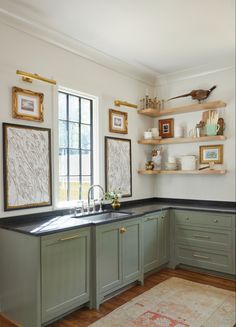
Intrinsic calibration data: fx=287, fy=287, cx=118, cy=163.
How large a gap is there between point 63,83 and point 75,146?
0.77 meters

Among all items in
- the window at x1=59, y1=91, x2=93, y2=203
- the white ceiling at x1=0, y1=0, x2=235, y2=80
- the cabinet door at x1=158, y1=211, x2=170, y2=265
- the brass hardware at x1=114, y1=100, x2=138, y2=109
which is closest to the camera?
the white ceiling at x1=0, y1=0, x2=235, y2=80

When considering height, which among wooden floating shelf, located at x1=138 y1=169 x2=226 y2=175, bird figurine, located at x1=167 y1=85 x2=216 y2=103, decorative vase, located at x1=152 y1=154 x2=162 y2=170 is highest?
bird figurine, located at x1=167 y1=85 x2=216 y2=103

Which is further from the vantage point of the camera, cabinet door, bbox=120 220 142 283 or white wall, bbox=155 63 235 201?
white wall, bbox=155 63 235 201

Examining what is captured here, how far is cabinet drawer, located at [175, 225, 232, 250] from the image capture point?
138 inches

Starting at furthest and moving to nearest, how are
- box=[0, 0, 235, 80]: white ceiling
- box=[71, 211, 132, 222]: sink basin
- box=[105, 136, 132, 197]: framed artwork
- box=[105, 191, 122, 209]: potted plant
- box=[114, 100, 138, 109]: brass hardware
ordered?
box=[114, 100, 138, 109]: brass hardware → box=[105, 136, 132, 197]: framed artwork → box=[105, 191, 122, 209]: potted plant → box=[71, 211, 132, 222]: sink basin → box=[0, 0, 235, 80]: white ceiling

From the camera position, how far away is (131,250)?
322cm

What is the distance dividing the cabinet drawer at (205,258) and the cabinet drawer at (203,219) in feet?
1.10

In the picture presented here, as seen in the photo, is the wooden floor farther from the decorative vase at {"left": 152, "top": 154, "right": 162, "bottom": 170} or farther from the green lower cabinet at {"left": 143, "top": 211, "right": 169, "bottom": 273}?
the decorative vase at {"left": 152, "top": 154, "right": 162, "bottom": 170}

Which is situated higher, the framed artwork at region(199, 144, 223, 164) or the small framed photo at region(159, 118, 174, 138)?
the small framed photo at region(159, 118, 174, 138)

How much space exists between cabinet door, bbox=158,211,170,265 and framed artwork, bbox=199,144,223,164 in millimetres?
990

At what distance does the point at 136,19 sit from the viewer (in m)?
2.89

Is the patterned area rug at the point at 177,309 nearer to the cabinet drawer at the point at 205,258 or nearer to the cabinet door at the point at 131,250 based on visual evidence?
the cabinet door at the point at 131,250

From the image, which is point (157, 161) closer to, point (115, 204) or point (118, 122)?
point (118, 122)

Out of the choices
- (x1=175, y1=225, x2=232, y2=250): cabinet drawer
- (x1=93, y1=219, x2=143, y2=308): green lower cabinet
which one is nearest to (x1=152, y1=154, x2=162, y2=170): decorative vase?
(x1=175, y1=225, x2=232, y2=250): cabinet drawer
